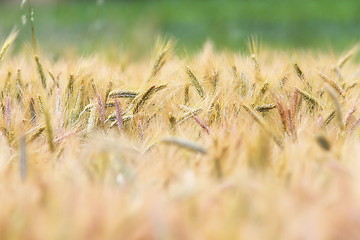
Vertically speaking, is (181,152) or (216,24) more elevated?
(181,152)

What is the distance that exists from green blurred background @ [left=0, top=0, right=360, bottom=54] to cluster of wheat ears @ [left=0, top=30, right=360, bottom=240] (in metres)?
1.80

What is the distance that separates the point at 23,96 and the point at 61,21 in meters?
4.15

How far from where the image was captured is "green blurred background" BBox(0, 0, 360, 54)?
130 inches

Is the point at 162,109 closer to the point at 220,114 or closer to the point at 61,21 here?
the point at 220,114

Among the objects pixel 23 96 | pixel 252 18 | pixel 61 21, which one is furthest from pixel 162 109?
pixel 61 21

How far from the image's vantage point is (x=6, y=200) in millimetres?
532

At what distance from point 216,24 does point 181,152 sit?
311cm

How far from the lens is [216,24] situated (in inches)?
146

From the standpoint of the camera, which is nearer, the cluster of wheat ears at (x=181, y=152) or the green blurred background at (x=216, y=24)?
the cluster of wheat ears at (x=181, y=152)

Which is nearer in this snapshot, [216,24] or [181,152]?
[181,152]

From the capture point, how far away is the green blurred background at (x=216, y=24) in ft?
10.8

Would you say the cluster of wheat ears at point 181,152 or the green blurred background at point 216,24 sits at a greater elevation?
the cluster of wheat ears at point 181,152

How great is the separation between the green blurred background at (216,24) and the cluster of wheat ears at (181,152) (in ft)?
5.91

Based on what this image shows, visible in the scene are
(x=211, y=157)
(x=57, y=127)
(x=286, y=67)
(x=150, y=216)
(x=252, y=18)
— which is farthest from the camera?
(x=252, y=18)
